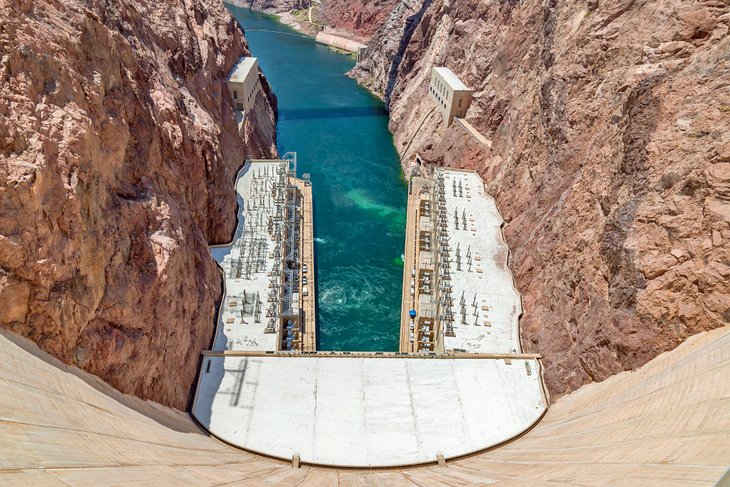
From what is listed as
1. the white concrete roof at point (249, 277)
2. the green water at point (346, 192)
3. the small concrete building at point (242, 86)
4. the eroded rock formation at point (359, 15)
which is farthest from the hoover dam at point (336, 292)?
the eroded rock formation at point (359, 15)

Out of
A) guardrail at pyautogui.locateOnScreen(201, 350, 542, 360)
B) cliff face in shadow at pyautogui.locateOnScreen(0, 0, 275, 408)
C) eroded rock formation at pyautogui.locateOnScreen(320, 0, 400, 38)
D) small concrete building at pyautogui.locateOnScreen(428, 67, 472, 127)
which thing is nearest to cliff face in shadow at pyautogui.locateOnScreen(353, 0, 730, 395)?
guardrail at pyautogui.locateOnScreen(201, 350, 542, 360)

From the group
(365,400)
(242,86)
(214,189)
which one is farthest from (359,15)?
(365,400)

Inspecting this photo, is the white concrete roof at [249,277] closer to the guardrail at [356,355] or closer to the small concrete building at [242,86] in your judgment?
the guardrail at [356,355]

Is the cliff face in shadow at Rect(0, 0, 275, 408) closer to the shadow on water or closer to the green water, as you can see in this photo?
the green water

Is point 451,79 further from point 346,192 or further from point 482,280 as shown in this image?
point 482,280

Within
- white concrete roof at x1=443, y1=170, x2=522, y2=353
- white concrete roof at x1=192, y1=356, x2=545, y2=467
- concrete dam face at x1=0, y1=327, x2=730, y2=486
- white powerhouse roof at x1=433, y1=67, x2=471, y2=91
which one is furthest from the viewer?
white powerhouse roof at x1=433, y1=67, x2=471, y2=91

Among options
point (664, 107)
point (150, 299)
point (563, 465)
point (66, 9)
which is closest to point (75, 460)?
point (150, 299)
